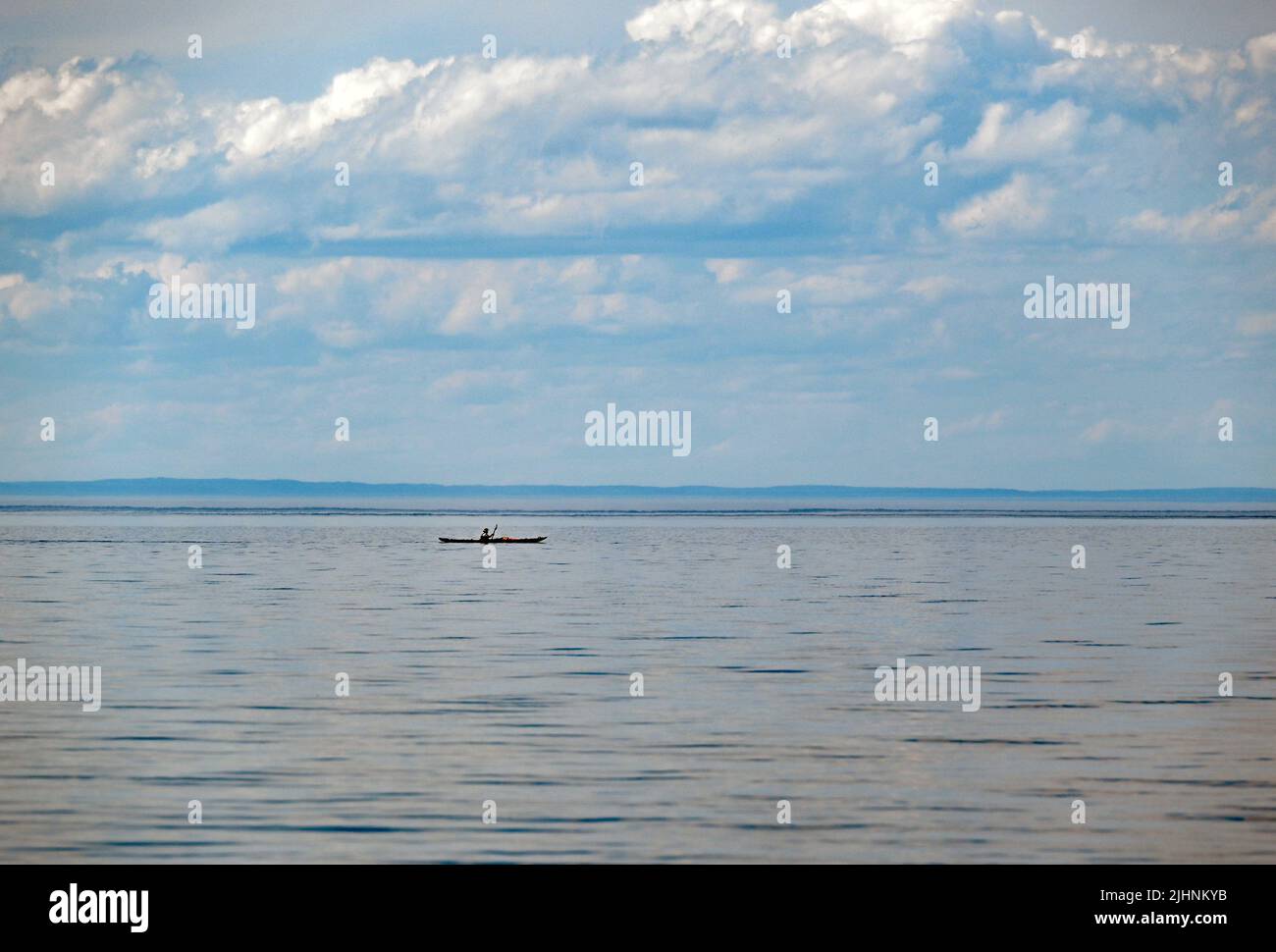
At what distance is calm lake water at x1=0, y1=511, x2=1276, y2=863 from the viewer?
27.7 m

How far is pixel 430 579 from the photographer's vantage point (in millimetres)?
94062

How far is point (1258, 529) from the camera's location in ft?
649

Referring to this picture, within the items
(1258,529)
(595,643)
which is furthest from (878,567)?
(1258,529)

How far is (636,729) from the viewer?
124ft

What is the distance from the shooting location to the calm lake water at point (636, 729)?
2770cm
